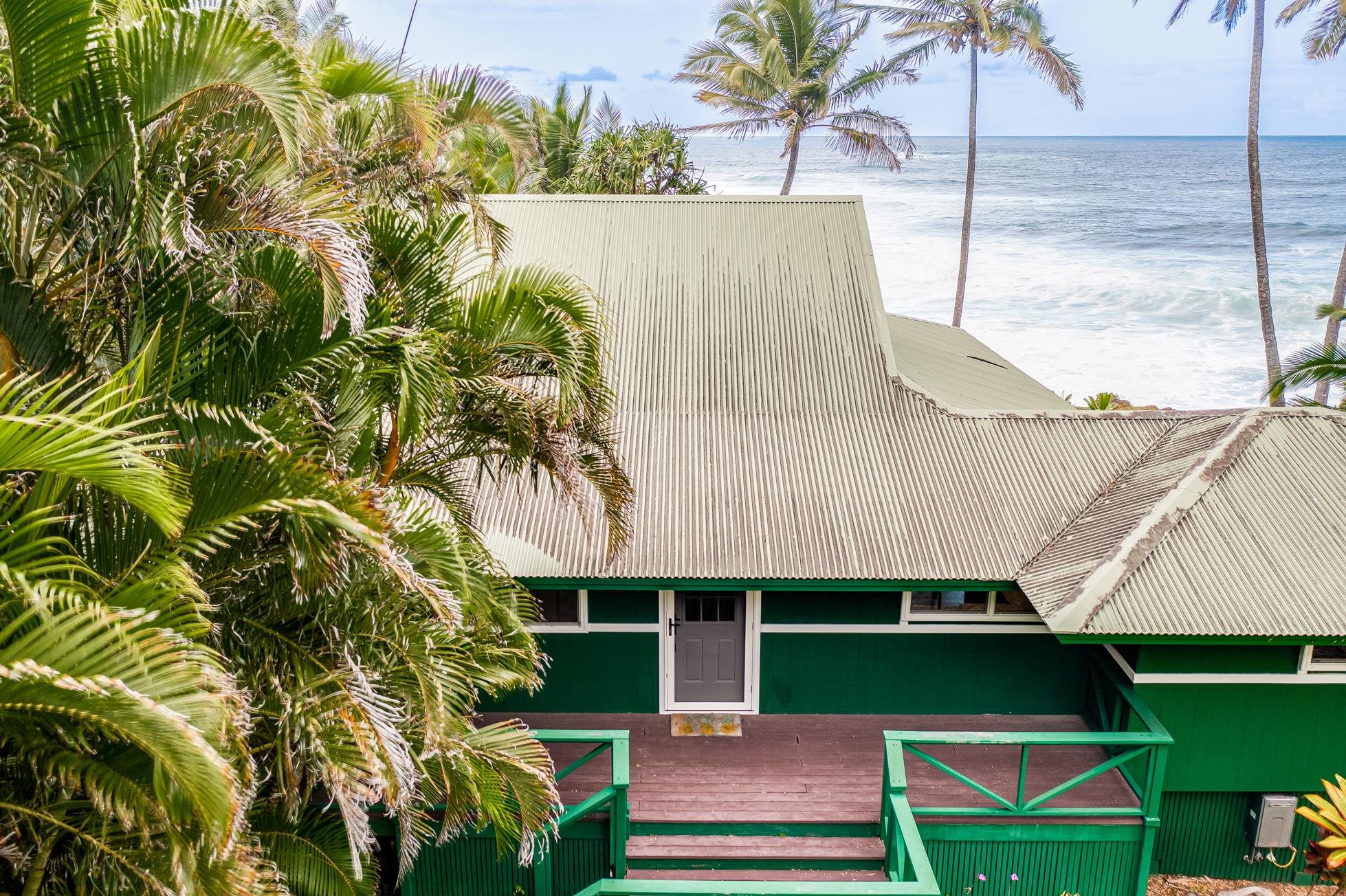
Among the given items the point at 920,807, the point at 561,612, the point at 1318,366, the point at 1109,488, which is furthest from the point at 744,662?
the point at 1318,366

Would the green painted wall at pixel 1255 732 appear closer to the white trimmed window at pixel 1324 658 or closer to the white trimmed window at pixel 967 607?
the white trimmed window at pixel 1324 658

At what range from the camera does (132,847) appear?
15.4ft

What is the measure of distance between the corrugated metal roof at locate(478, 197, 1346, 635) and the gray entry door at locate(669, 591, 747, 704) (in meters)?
0.94

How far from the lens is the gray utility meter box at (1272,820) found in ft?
32.6

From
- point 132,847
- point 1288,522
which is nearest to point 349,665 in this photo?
point 132,847

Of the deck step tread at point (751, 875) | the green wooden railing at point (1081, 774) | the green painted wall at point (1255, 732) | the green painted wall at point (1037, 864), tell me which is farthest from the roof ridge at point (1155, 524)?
the deck step tread at point (751, 875)

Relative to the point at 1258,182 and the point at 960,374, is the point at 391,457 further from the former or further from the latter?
the point at 1258,182

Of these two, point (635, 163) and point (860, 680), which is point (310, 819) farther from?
point (635, 163)

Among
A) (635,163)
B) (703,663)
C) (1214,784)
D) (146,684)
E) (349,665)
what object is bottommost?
(1214,784)

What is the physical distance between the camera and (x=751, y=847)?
9.39 meters

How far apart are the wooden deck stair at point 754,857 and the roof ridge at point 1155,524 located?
2.97 meters

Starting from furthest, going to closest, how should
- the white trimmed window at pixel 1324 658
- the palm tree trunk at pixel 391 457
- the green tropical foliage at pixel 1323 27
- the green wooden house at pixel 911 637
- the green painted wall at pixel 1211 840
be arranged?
the green tropical foliage at pixel 1323 27, the green painted wall at pixel 1211 840, the white trimmed window at pixel 1324 658, the green wooden house at pixel 911 637, the palm tree trunk at pixel 391 457

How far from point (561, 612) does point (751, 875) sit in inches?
140

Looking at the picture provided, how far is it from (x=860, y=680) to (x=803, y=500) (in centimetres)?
223
